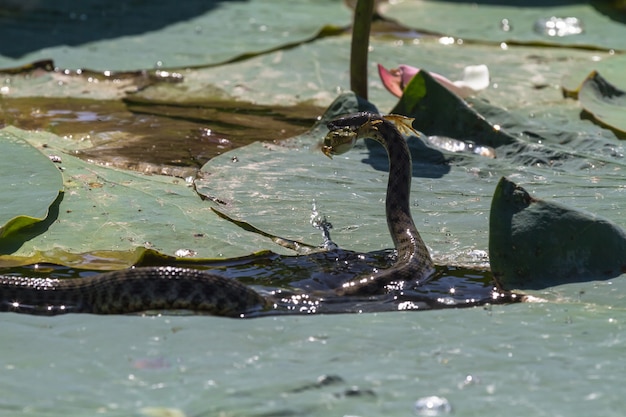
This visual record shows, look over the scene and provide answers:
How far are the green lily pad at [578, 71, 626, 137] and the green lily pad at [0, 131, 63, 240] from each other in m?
3.28

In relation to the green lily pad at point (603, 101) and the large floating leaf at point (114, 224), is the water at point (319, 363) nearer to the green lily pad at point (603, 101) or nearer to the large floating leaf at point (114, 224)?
the large floating leaf at point (114, 224)

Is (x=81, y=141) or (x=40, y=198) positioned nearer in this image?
(x=40, y=198)

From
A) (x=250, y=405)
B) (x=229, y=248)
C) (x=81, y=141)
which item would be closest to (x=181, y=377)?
(x=250, y=405)

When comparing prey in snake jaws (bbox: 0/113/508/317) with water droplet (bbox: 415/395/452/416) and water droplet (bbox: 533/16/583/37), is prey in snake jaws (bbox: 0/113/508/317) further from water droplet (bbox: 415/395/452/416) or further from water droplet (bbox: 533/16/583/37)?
water droplet (bbox: 533/16/583/37)

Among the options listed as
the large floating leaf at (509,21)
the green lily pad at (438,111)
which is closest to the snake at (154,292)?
the green lily pad at (438,111)

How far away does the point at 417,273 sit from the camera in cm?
508

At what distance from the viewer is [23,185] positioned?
18.5 ft

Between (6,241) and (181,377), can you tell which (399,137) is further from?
(181,377)

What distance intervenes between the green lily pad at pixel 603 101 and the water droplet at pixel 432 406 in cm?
387


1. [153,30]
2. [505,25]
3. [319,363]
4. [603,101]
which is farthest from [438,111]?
[505,25]

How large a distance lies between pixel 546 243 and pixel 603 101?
9.83 ft

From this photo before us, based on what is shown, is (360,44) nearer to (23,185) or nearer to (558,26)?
(23,185)

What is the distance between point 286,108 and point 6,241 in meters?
3.68

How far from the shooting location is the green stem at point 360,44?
7383 millimetres
